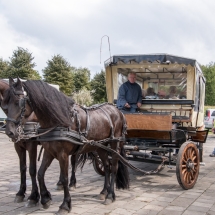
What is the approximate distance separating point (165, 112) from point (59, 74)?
37408 mm

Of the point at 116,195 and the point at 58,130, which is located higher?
the point at 58,130

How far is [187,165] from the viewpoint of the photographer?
19.7 ft

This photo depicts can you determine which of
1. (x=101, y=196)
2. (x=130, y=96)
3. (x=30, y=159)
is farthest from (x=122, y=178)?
(x=130, y=96)

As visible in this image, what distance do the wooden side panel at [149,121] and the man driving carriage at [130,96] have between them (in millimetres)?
640

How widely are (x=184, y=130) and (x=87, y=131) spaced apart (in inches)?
108

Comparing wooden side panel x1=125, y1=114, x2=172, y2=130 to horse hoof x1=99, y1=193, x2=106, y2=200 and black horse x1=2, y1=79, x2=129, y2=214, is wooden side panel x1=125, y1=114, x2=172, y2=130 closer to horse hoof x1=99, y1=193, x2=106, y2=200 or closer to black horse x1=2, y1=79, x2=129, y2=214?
black horse x1=2, y1=79, x2=129, y2=214

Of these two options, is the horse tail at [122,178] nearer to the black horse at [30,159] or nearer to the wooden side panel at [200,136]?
the black horse at [30,159]

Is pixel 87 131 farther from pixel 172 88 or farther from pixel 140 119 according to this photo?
pixel 172 88

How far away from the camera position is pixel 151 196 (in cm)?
545

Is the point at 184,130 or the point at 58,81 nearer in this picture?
the point at 184,130

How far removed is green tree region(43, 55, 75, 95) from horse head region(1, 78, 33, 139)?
127 ft

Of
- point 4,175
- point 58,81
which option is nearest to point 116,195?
point 4,175

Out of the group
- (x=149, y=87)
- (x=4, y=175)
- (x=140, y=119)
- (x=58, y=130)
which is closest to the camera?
(x=58, y=130)

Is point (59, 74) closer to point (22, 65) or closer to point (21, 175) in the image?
point (22, 65)
